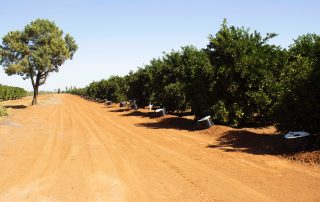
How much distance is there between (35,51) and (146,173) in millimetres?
42191

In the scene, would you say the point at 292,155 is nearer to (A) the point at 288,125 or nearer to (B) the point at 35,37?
(A) the point at 288,125

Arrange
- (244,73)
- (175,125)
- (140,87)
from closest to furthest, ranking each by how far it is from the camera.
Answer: (244,73), (175,125), (140,87)

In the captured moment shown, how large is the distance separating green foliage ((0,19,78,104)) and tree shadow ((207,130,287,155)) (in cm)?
3734

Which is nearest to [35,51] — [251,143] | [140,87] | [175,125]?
[140,87]

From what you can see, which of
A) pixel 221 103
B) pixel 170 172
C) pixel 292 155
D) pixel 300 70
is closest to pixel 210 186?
pixel 170 172

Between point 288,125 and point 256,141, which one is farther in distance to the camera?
point 256,141

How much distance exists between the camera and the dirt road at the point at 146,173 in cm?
823

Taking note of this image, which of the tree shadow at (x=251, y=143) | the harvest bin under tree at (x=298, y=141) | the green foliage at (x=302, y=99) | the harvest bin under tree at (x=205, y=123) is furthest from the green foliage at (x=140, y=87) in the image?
the harvest bin under tree at (x=298, y=141)

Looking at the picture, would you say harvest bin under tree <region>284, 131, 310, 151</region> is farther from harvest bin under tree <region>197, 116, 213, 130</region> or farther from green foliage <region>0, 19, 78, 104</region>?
green foliage <region>0, 19, 78, 104</region>

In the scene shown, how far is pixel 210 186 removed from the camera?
883 cm

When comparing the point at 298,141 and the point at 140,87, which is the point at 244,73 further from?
the point at 140,87

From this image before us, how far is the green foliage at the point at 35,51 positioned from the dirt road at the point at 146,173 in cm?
3355

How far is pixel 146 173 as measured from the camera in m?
10.3

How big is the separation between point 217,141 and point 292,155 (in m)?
4.56
